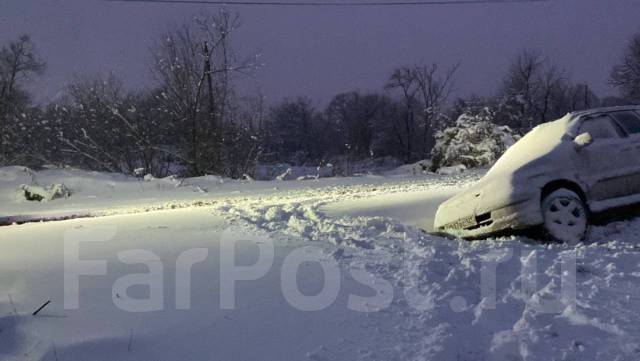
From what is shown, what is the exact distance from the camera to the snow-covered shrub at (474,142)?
2602cm

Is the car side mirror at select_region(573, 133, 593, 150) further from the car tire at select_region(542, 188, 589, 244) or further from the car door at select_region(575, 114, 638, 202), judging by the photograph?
the car tire at select_region(542, 188, 589, 244)

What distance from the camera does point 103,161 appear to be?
27734mm

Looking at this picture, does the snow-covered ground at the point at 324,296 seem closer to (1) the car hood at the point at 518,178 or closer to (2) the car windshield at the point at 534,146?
(1) the car hood at the point at 518,178

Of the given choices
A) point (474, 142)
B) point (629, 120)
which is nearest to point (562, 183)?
point (629, 120)

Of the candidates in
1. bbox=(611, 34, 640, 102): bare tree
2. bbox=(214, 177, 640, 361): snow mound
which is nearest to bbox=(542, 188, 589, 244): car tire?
bbox=(214, 177, 640, 361): snow mound

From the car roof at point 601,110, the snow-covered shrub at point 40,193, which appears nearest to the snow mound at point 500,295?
the car roof at point 601,110

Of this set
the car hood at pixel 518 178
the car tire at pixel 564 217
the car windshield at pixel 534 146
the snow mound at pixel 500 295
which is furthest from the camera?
the car windshield at pixel 534 146

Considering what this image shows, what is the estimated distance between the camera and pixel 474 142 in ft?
87.8

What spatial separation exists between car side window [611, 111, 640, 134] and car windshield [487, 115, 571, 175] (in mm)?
609

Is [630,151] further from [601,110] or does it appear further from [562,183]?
[562,183]

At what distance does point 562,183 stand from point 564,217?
500 millimetres

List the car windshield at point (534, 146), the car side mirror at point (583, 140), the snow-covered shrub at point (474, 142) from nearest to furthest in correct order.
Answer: the car side mirror at point (583, 140)
the car windshield at point (534, 146)
the snow-covered shrub at point (474, 142)

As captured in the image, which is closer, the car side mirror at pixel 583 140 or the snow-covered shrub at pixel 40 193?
the car side mirror at pixel 583 140

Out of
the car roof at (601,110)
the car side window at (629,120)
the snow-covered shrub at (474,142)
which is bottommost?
the car side window at (629,120)
